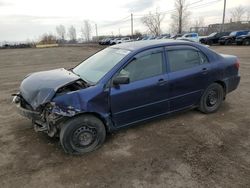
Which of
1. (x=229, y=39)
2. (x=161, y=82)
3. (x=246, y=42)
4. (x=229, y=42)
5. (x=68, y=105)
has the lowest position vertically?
(x=229, y=42)

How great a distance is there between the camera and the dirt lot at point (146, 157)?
296cm

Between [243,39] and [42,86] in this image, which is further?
[243,39]

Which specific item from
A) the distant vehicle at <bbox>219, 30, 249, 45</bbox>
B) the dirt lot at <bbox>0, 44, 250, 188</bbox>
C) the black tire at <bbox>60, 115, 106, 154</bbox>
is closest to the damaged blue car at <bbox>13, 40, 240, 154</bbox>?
the black tire at <bbox>60, 115, 106, 154</bbox>

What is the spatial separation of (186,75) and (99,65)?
1619 mm

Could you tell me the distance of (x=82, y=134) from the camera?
358cm

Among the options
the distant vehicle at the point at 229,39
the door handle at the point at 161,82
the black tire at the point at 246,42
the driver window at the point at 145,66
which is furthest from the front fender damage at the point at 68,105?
the distant vehicle at the point at 229,39

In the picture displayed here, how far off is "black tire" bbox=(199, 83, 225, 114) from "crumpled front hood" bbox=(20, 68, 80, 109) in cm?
262

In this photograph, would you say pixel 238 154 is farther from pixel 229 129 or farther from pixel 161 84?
pixel 161 84

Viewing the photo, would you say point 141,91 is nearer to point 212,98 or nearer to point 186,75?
point 186,75

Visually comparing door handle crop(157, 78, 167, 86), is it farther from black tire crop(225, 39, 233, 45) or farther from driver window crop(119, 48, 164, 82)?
black tire crop(225, 39, 233, 45)

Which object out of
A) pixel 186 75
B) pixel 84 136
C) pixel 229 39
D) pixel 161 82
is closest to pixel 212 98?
pixel 186 75

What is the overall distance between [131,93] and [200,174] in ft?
5.16

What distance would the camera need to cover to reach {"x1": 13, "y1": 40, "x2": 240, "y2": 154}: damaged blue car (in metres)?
3.47

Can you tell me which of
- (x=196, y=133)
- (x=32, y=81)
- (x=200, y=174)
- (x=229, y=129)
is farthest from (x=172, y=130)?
(x=32, y=81)
